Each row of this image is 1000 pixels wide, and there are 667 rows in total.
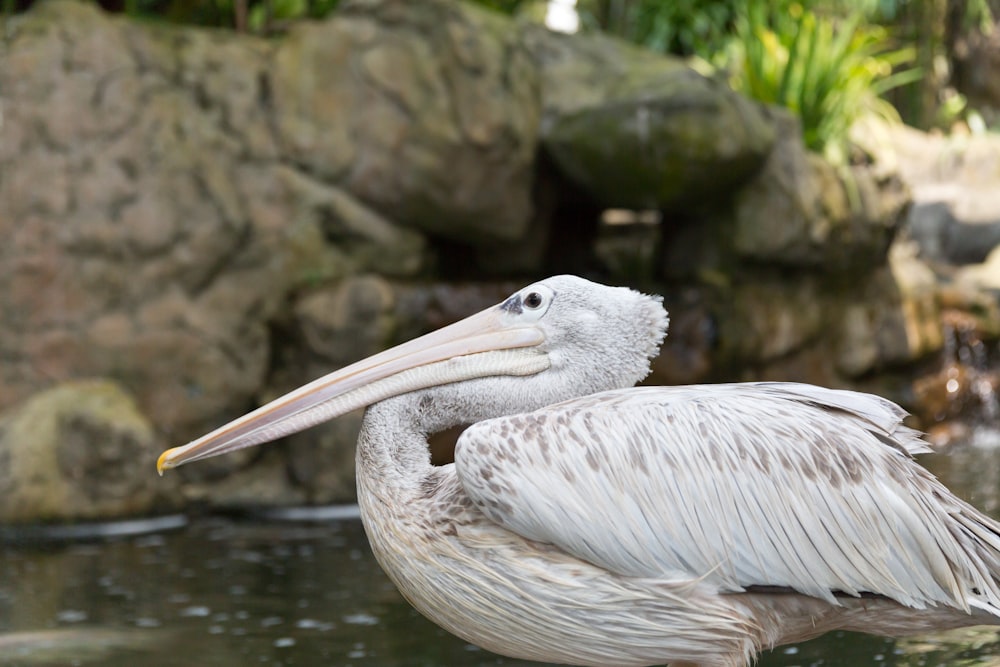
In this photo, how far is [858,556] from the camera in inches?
127

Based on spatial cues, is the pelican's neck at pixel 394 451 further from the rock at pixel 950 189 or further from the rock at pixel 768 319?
the rock at pixel 950 189

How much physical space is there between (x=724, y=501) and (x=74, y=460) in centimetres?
510

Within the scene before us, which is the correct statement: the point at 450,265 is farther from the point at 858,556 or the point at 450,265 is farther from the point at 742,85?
the point at 858,556

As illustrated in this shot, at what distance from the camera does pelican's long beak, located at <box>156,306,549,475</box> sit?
349 centimetres

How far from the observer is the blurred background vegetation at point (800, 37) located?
32.1 ft

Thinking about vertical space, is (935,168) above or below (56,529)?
above

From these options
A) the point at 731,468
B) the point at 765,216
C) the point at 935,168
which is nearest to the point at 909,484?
the point at 731,468

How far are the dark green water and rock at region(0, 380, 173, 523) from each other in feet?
1.04

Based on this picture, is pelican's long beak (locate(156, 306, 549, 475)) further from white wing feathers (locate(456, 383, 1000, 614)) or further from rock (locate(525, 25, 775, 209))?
rock (locate(525, 25, 775, 209))

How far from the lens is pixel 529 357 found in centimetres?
363

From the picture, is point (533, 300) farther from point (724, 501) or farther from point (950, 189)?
point (950, 189)

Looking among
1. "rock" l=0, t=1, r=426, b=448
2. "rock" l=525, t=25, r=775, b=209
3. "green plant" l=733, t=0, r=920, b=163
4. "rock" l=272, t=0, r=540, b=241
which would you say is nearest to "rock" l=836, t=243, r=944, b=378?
"green plant" l=733, t=0, r=920, b=163

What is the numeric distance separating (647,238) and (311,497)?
3.40 metres

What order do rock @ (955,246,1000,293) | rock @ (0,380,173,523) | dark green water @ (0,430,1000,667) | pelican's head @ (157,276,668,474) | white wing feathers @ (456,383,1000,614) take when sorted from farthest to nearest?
rock @ (955,246,1000,293)
rock @ (0,380,173,523)
dark green water @ (0,430,1000,667)
pelican's head @ (157,276,668,474)
white wing feathers @ (456,383,1000,614)
